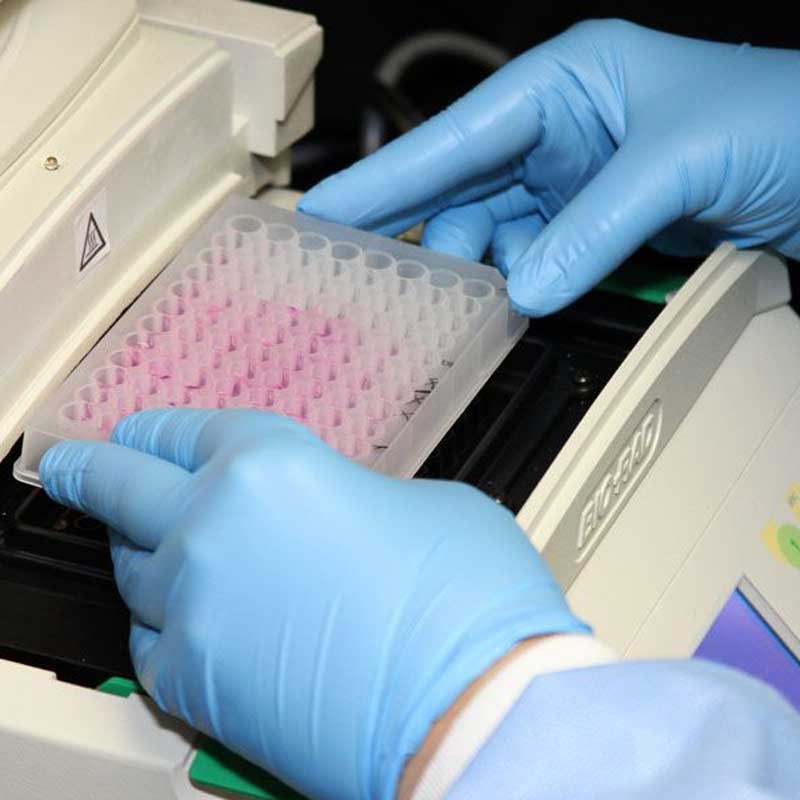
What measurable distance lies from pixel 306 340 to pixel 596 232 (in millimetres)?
278

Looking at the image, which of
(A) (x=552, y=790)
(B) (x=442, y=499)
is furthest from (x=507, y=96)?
(A) (x=552, y=790)

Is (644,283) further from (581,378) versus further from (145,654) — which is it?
(145,654)

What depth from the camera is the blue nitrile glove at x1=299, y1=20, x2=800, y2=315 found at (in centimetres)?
126

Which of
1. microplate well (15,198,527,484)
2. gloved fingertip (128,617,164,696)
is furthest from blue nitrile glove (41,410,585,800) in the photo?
microplate well (15,198,527,484)

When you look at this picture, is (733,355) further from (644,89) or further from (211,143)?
(211,143)

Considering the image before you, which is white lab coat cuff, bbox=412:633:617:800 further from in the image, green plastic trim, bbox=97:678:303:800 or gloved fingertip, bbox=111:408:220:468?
gloved fingertip, bbox=111:408:220:468

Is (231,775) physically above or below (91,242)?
below

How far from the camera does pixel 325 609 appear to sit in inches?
35.0

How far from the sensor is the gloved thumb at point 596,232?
1226 mm

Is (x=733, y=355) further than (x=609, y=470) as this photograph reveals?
Yes

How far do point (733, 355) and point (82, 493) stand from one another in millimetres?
609

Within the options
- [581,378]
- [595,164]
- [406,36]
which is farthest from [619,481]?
[406,36]

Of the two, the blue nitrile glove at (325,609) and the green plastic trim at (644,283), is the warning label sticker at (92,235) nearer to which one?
the blue nitrile glove at (325,609)

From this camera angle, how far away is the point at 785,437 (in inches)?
Result: 49.7
